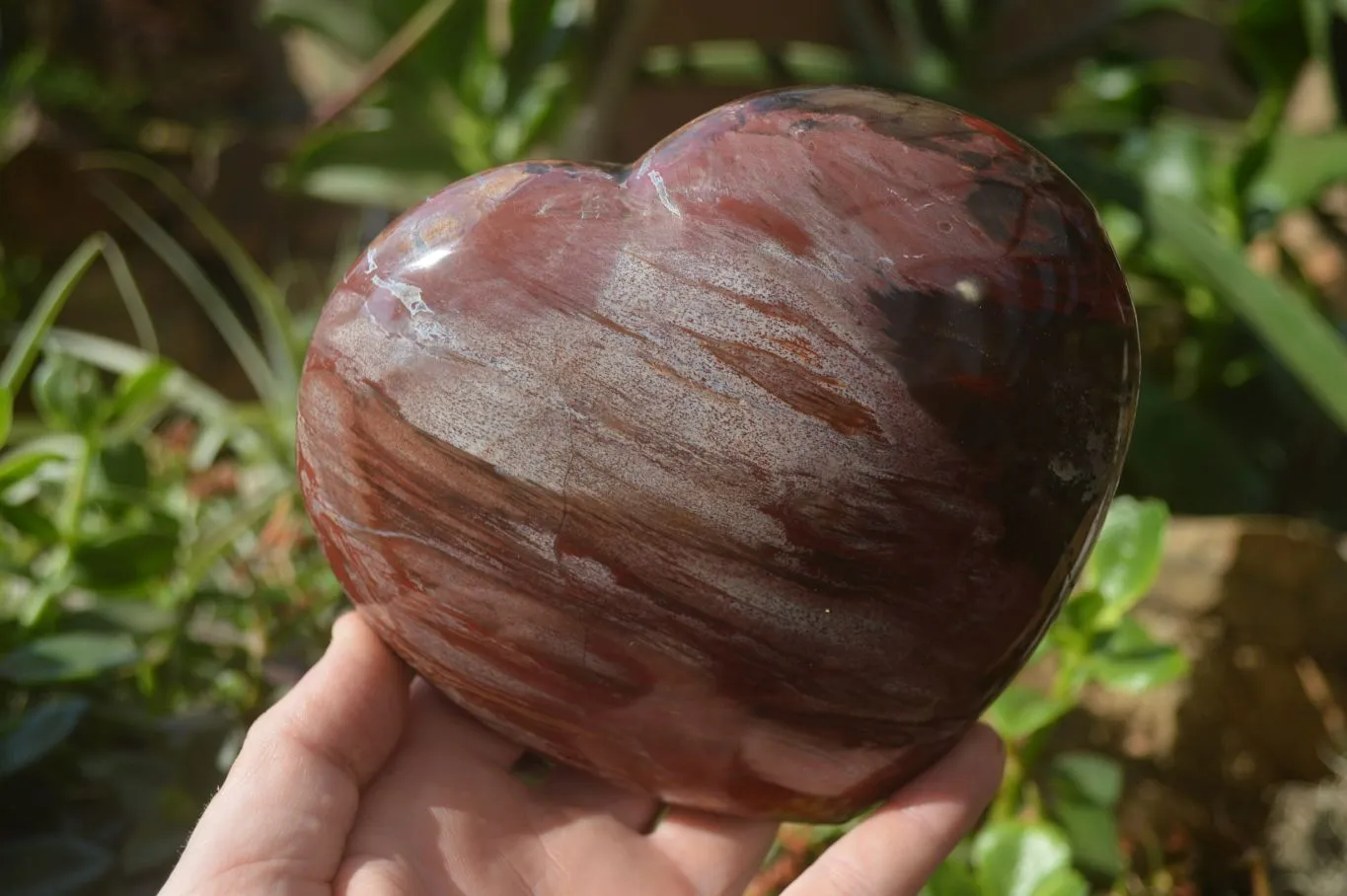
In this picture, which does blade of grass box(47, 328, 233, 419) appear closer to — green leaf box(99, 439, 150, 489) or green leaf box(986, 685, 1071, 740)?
green leaf box(99, 439, 150, 489)

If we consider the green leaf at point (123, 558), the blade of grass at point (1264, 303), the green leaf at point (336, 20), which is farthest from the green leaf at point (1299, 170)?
the green leaf at point (123, 558)

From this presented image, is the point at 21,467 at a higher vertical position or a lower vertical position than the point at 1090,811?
higher

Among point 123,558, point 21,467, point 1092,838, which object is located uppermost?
point 21,467

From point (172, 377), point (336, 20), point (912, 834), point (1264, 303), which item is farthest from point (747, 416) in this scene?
point (336, 20)

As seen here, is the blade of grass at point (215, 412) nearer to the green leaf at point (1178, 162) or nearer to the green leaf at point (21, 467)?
the green leaf at point (21, 467)

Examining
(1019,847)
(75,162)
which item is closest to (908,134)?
(1019,847)

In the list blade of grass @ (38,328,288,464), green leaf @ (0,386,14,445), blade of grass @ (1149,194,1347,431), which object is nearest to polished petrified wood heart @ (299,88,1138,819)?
green leaf @ (0,386,14,445)

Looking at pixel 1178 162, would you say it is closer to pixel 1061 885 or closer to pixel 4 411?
pixel 1061 885

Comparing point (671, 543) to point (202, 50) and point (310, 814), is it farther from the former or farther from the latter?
point (202, 50)
